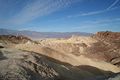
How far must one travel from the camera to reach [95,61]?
49.1 feet

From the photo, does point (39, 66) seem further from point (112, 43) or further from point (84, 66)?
point (112, 43)

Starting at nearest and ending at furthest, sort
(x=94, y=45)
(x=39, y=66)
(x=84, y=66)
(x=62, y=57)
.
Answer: (x=39, y=66)
(x=84, y=66)
(x=62, y=57)
(x=94, y=45)

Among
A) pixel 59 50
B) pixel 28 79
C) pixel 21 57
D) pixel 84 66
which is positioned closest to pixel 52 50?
pixel 59 50

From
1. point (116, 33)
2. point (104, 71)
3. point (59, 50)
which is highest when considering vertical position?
point (116, 33)

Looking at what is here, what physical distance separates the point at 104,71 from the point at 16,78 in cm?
867

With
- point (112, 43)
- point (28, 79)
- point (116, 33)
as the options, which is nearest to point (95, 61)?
point (112, 43)

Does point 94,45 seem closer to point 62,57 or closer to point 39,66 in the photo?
point 62,57

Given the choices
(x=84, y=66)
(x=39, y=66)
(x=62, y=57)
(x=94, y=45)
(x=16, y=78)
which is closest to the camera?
(x=16, y=78)

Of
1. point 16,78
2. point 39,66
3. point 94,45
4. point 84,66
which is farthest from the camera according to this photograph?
point 94,45

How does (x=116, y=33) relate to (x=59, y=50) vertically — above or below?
above

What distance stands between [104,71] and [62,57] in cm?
333

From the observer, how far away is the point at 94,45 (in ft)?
52.9

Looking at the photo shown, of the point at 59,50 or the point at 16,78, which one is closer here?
the point at 16,78

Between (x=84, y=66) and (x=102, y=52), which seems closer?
(x=84, y=66)
